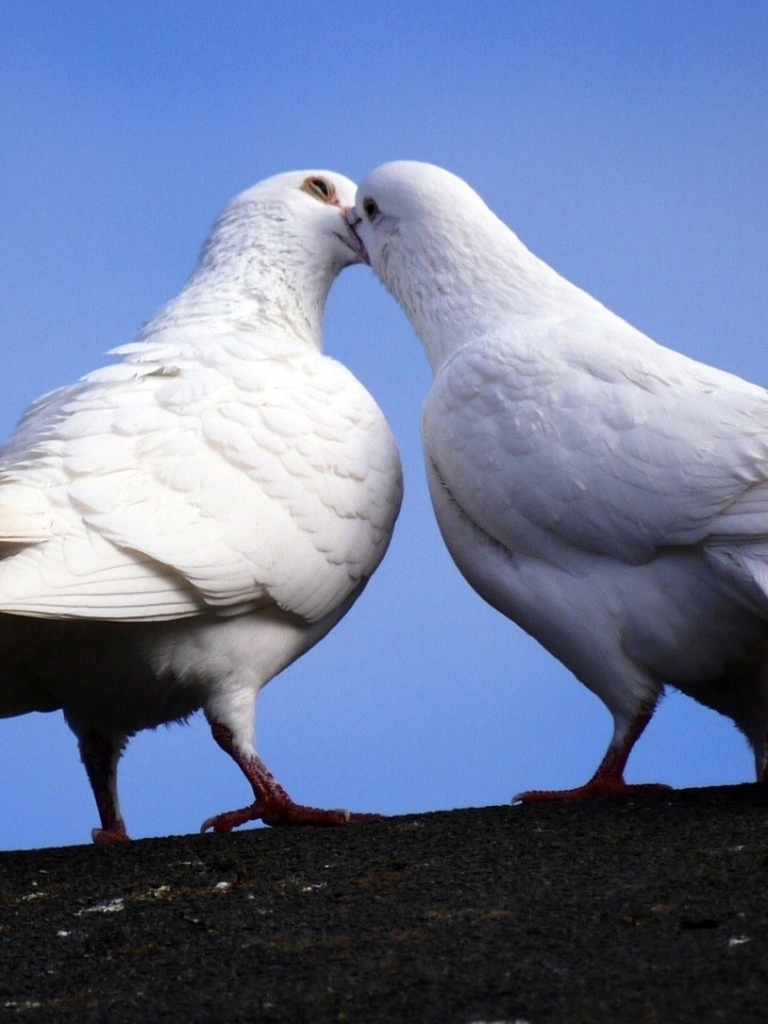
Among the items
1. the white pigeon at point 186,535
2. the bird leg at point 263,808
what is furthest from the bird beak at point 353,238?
the bird leg at point 263,808

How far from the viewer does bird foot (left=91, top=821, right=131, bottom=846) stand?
25.1 feet

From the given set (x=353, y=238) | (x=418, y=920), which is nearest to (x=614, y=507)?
(x=418, y=920)

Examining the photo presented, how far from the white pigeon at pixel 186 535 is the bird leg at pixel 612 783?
82 cm

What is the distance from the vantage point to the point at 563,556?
6.95 metres

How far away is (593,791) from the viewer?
6.86m

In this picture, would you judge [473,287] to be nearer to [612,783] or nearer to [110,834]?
[612,783]

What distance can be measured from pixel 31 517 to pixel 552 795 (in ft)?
8.36

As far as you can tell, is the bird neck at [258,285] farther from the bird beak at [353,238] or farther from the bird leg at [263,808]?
the bird leg at [263,808]

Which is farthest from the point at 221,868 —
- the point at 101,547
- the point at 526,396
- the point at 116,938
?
the point at 526,396

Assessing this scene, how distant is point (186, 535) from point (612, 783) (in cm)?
216

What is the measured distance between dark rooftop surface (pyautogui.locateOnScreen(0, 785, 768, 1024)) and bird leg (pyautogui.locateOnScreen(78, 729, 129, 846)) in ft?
3.87

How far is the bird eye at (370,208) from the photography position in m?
9.06

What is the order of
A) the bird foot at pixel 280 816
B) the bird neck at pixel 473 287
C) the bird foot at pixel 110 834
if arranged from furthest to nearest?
the bird neck at pixel 473 287 < the bird foot at pixel 110 834 < the bird foot at pixel 280 816

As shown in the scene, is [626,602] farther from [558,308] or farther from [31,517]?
[31,517]
